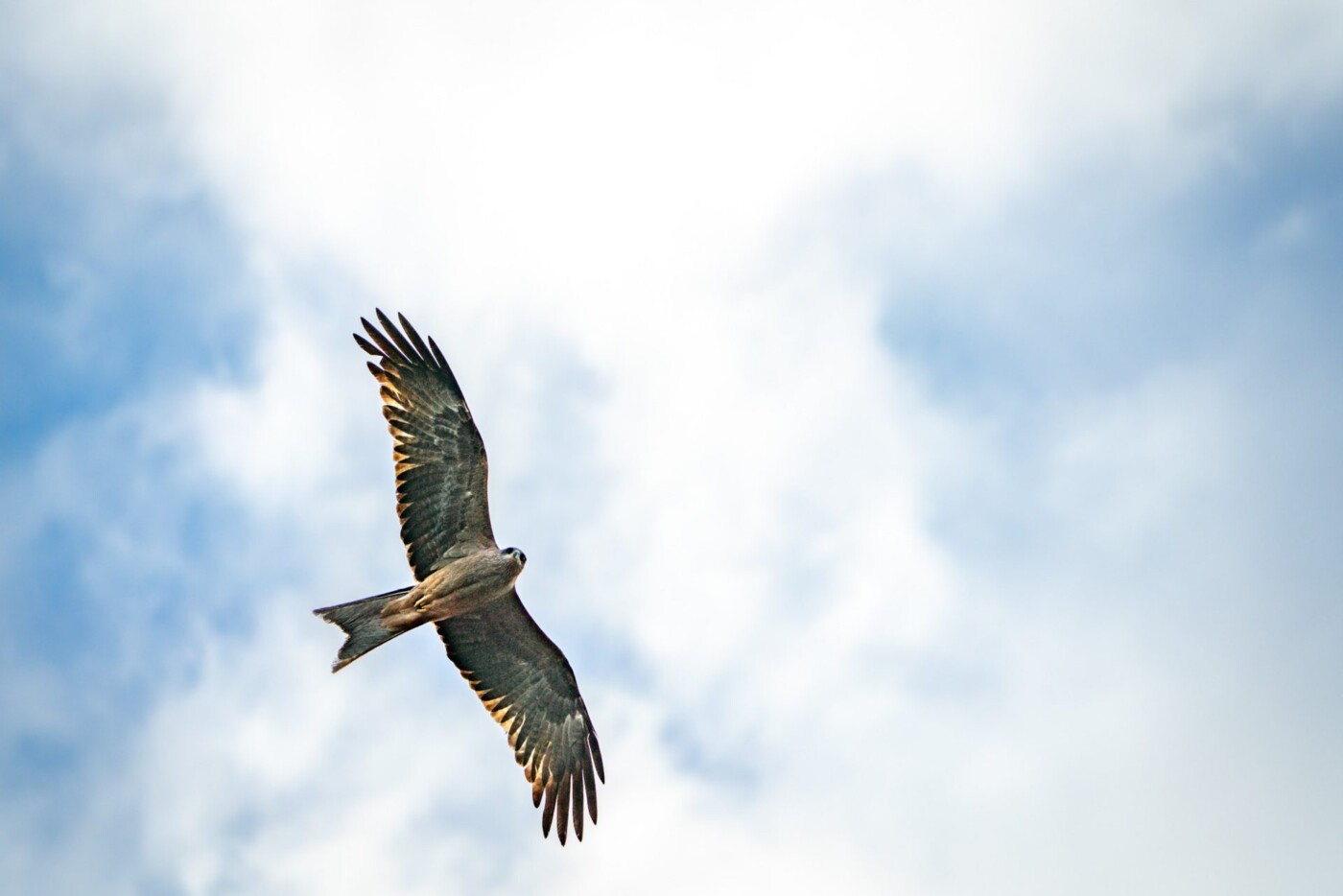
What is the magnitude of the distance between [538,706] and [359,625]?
353 cm

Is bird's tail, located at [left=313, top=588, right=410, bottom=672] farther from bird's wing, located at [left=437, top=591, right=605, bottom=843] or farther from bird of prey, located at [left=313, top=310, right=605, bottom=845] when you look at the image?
bird's wing, located at [left=437, top=591, right=605, bottom=843]

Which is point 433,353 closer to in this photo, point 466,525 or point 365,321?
point 365,321

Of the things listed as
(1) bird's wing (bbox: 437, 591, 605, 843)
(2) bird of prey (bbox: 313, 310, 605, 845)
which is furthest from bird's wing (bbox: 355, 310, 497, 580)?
(1) bird's wing (bbox: 437, 591, 605, 843)

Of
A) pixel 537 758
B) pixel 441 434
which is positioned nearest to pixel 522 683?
pixel 537 758

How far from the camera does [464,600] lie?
19297mm

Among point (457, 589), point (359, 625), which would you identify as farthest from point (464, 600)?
point (359, 625)

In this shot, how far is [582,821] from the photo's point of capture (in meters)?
20.5

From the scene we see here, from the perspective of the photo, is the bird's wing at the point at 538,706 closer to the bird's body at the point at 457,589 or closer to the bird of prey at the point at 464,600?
the bird of prey at the point at 464,600

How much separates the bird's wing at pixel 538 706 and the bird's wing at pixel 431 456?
1550 mm

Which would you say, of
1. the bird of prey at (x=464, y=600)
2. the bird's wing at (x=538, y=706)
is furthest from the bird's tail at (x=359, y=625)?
the bird's wing at (x=538, y=706)

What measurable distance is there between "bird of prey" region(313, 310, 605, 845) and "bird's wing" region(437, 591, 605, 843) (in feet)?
0.05

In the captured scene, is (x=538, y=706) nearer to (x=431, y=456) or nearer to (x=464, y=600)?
(x=464, y=600)

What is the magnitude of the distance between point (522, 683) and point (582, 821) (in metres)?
2.44

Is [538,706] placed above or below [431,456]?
below
